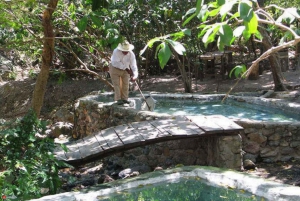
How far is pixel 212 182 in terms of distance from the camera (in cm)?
A: 394

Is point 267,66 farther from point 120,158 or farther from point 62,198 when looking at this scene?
point 62,198

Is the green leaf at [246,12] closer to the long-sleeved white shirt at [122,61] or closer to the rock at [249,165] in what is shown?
the rock at [249,165]

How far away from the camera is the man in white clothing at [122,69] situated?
8273 millimetres

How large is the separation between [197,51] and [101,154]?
28.0 feet

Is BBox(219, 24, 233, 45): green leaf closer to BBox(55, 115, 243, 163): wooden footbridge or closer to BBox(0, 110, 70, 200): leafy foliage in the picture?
BBox(0, 110, 70, 200): leafy foliage

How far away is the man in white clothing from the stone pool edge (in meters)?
4.25

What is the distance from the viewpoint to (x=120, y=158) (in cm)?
713

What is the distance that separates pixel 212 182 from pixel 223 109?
18.5 feet

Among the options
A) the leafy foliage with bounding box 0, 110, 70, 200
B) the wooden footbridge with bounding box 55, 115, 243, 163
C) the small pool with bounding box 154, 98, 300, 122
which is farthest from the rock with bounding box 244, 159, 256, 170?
the leafy foliage with bounding box 0, 110, 70, 200

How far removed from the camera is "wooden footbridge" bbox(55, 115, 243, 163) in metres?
5.46

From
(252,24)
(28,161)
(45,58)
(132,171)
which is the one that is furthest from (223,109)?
(252,24)

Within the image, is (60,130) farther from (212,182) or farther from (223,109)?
(212,182)

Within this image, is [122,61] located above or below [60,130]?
above

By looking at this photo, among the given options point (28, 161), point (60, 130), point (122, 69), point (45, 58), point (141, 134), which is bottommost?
point (60, 130)
